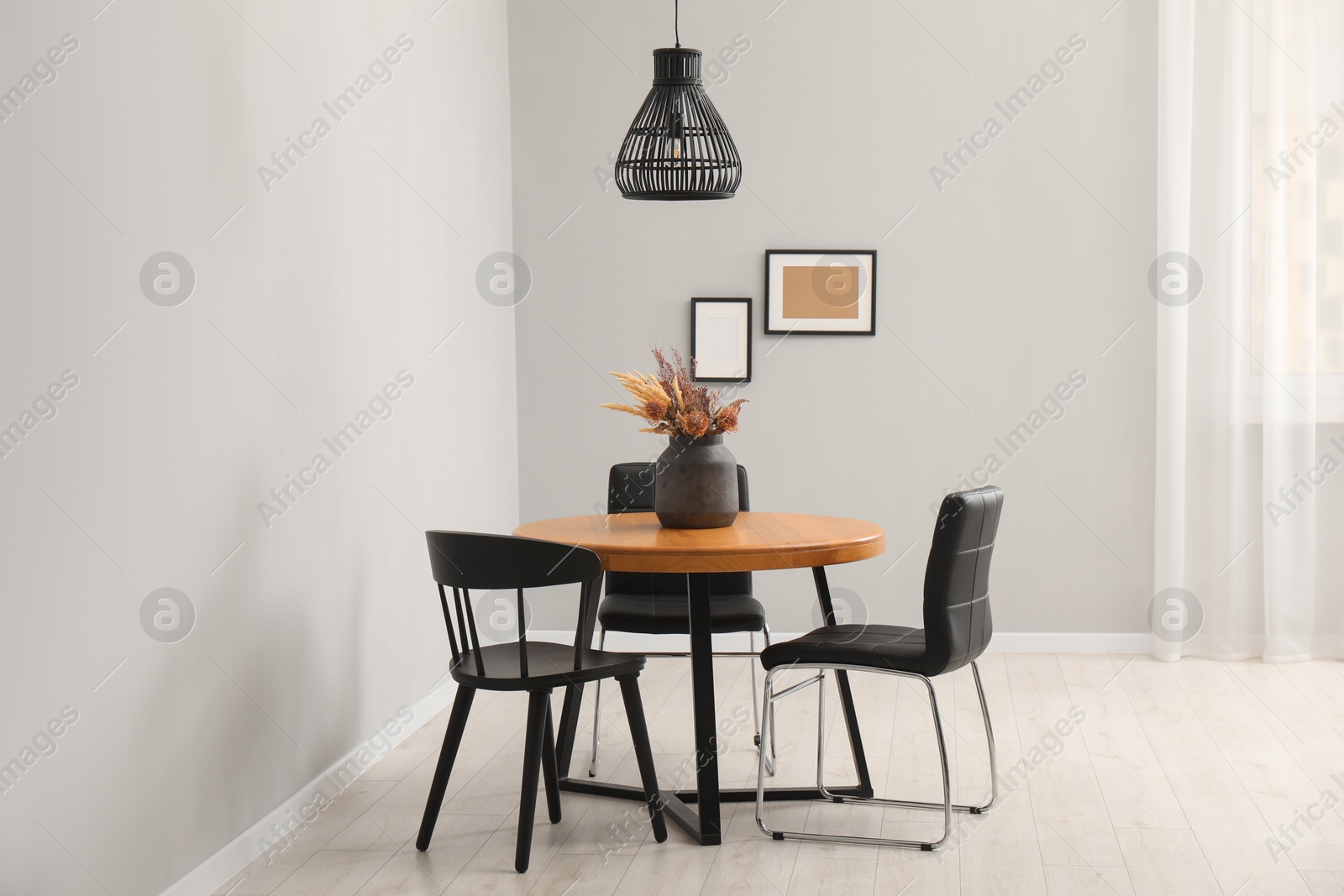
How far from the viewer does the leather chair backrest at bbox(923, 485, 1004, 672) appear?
8.79ft

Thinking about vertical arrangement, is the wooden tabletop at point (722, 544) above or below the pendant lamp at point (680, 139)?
below

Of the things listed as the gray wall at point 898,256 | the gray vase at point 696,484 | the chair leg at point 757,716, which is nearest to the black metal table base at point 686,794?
the chair leg at point 757,716

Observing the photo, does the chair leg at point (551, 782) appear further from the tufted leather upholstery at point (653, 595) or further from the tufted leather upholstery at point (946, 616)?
the tufted leather upholstery at point (946, 616)

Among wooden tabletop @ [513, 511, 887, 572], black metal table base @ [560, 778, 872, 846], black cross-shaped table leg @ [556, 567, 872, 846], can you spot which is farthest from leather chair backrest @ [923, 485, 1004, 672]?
→ black metal table base @ [560, 778, 872, 846]

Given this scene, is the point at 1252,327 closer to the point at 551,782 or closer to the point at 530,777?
the point at 551,782

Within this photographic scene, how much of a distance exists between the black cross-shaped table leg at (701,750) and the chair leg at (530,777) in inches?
7.6

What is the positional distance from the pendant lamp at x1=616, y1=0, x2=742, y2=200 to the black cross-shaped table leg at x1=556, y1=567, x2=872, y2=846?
1076mm

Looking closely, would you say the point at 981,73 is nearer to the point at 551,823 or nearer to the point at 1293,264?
the point at 1293,264

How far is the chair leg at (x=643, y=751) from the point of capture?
2.83 meters

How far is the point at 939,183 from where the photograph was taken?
479 cm

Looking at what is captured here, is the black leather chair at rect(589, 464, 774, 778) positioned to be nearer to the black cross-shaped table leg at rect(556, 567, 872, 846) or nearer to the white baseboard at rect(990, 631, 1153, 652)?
the black cross-shaped table leg at rect(556, 567, 872, 846)

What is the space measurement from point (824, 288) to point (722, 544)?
2302 mm

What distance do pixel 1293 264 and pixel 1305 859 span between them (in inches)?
108

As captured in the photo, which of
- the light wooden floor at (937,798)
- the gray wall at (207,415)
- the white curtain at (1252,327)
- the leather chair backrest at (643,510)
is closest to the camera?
the gray wall at (207,415)
